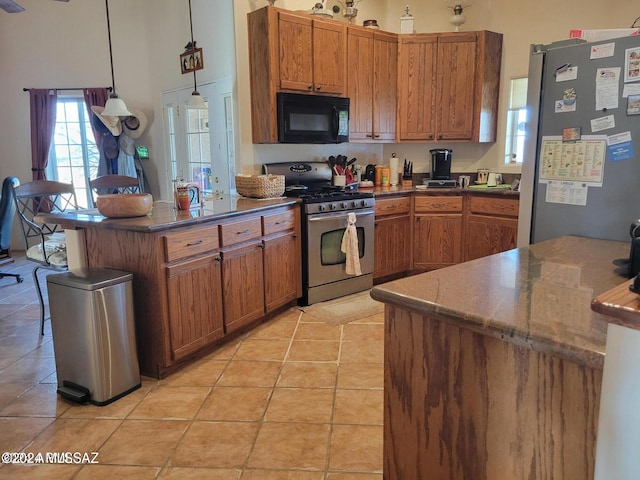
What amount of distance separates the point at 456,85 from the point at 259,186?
7.71 ft

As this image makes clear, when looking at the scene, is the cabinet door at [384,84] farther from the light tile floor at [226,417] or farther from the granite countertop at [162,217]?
the light tile floor at [226,417]

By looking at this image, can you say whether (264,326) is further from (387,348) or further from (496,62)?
(496,62)

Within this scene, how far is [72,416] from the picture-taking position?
2.34 metres

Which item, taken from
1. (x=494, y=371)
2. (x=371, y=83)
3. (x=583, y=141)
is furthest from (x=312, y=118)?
(x=494, y=371)

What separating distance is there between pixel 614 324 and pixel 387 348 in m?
0.68

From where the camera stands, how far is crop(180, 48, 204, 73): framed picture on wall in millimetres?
4859

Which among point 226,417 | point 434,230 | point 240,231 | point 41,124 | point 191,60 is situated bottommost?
point 226,417

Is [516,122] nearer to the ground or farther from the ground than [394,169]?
farther from the ground

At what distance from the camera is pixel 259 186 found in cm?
361

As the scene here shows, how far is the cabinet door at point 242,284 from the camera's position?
304 cm

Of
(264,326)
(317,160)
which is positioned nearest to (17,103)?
(317,160)

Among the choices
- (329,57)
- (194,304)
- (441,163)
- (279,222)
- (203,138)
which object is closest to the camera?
(194,304)

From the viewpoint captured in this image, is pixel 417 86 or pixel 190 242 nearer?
pixel 190 242

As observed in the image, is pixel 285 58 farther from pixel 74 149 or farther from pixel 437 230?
pixel 74 149
